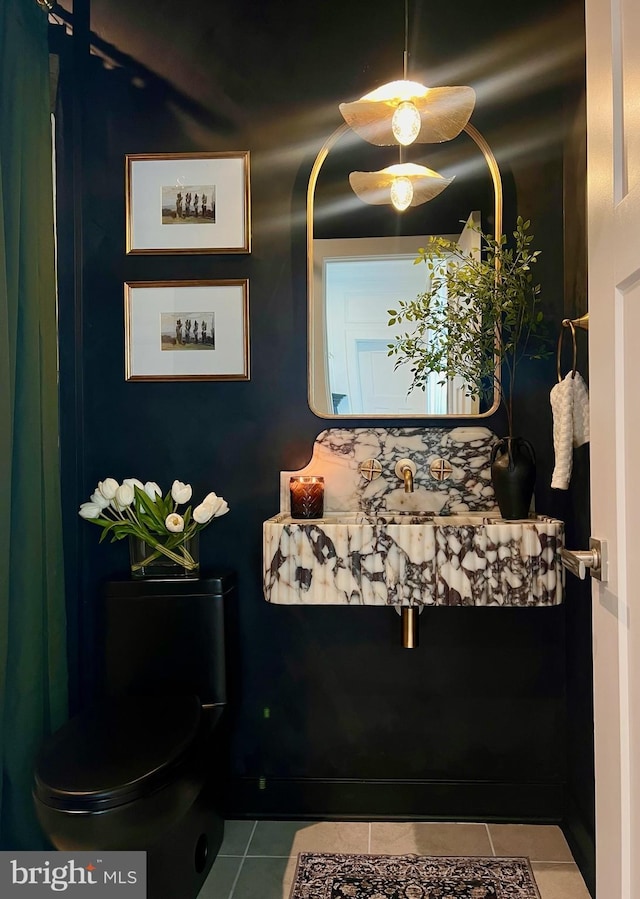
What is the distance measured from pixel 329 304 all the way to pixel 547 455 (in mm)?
815

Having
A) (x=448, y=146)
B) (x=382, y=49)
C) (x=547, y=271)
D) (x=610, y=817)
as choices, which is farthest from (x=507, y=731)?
(x=382, y=49)

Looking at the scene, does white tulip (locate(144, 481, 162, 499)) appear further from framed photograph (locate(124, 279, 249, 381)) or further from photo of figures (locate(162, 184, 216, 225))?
photo of figures (locate(162, 184, 216, 225))

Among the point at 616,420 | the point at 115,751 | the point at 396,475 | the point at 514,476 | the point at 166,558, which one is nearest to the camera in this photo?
the point at 616,420

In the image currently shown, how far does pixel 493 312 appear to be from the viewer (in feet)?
6.42

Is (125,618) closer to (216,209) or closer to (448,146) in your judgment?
(216,209)

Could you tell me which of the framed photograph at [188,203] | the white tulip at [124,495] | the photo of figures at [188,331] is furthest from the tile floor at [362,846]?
the framed photograph at [188,203]

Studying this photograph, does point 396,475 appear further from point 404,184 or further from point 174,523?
point 404,184

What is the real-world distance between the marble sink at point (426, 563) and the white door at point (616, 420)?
59cm

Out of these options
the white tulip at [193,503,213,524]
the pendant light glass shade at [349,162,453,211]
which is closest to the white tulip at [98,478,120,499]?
the white tulip at [193,503,213,524]

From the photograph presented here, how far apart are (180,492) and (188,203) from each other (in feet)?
3.04

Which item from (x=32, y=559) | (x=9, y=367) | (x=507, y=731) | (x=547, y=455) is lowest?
(x=507, y=731)

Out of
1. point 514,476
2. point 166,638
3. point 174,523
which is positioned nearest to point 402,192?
point 514,476

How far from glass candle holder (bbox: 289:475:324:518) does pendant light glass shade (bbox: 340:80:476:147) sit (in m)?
1.01

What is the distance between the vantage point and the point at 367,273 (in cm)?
212
